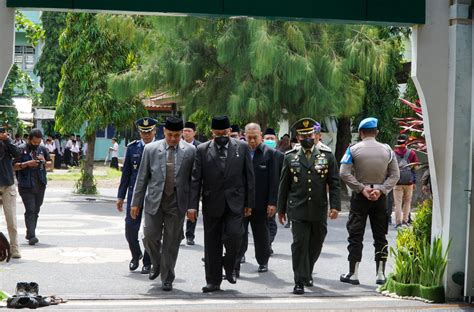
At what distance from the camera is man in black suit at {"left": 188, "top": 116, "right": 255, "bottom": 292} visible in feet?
31.8

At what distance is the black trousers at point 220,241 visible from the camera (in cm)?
970

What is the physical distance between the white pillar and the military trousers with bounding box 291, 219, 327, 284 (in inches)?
147

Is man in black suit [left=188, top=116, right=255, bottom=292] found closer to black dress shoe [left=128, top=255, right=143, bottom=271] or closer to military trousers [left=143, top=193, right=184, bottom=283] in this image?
military trousers [left=143, top=193, right=184, bottom=283]

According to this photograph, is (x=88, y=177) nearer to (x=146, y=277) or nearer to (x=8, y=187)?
(x=8, y=187)

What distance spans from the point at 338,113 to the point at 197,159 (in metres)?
11.6

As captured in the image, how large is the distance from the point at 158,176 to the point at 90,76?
15.6 metres

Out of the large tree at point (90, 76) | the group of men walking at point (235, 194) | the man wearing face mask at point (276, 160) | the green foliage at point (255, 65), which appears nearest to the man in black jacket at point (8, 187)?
the group of men walking at point (235, 194)

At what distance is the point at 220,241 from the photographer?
980 centimetres

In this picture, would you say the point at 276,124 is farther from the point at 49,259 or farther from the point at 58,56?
the point at 58,56

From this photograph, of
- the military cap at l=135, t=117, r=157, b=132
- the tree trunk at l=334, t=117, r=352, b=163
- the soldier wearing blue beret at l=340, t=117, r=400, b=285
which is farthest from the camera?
the tree trunk at l=334, t=117, r=352, b=163

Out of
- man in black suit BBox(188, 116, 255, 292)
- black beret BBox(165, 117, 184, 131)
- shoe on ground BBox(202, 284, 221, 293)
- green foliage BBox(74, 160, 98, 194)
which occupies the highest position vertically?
black beret BBox(165, 117, 184, 131)

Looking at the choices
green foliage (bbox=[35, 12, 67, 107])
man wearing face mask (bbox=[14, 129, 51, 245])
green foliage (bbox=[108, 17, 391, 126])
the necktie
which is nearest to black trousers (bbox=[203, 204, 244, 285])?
the necktie

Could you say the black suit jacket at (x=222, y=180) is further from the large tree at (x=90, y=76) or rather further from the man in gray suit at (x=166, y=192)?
the large tree at (x=90, y=76)

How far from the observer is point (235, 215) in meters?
9.74
